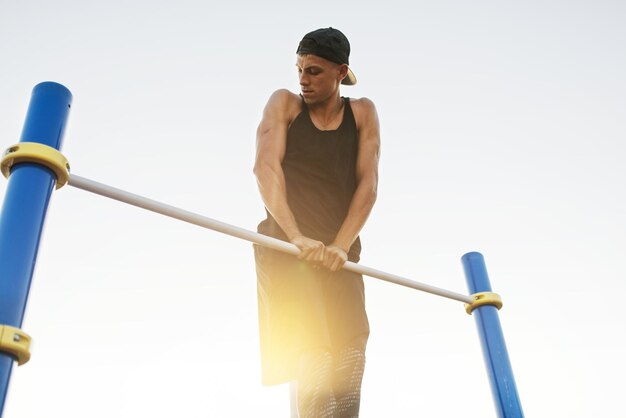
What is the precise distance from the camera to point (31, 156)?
1.44 m

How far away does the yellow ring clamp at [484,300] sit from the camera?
262 cm

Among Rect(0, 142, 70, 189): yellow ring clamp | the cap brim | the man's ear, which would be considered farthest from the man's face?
Rect(0, 142, 70, 189): yellow ring clamp

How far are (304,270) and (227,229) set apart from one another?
309 millimetres

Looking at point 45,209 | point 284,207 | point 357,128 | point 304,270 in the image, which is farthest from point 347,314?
point 45,209

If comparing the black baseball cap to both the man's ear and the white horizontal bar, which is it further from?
the white horizontal bar

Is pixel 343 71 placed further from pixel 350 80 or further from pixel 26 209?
pixel 26 209

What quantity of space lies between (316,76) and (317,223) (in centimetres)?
56

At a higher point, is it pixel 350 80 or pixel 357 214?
pixel 350 80

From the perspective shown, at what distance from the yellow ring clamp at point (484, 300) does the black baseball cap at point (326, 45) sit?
1180mm

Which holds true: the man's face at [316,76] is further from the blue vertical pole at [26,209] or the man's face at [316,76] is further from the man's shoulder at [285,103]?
the blue vertical pole at [26,209]

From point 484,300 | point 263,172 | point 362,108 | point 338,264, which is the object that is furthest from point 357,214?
point 484,300

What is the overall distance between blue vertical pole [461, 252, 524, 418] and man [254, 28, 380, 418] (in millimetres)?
744

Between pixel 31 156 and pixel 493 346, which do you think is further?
pixel 493 346

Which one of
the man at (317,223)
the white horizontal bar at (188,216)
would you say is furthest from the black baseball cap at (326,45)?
the white horizontal bar at (188,216)
